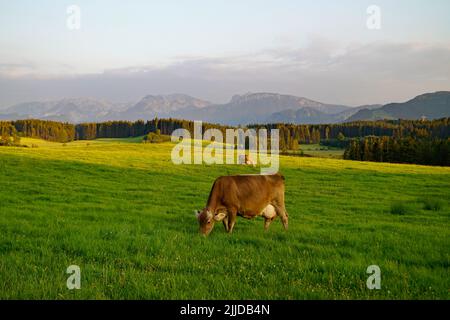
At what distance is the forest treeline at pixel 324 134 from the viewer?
9606 centimetres

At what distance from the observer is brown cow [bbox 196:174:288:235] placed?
12.4m

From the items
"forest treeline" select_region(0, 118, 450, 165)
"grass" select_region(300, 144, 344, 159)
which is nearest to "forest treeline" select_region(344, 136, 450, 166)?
"forest treeline" select_region(0, 118, 450, 165)

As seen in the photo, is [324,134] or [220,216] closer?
[220,216]

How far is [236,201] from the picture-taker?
12.7 meters

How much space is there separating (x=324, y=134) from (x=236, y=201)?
192311 mm

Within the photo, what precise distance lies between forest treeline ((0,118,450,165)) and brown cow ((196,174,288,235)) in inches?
3644

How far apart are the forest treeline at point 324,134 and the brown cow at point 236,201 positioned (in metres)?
92.6

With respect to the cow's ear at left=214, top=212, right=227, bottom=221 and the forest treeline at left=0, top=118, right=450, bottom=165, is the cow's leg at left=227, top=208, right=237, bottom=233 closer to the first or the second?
the cow's ear at left=214, top=212, right=227, bottom=221

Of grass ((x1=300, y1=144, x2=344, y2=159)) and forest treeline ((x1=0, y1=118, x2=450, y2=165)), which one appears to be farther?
grass ((x1=300, y1=144, x2=344, y2=159))

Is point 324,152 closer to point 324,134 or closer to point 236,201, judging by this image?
point 324,134

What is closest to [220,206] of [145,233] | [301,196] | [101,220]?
[145,233]

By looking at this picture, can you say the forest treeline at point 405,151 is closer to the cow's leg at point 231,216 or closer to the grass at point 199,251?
the grass at point 199,251

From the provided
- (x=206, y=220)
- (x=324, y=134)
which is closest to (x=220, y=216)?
(x=206, y=220)
